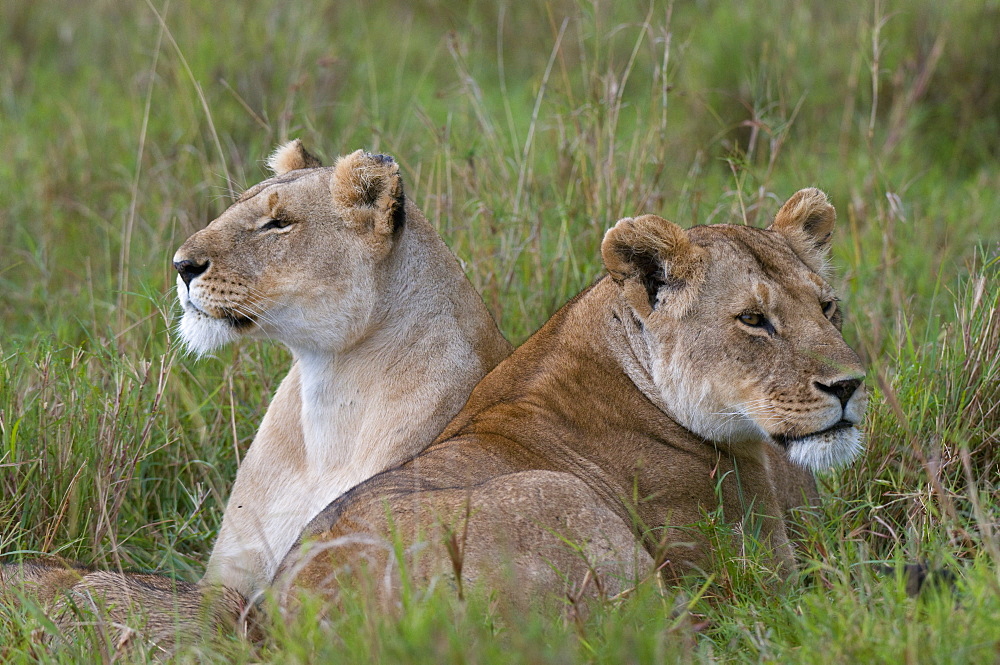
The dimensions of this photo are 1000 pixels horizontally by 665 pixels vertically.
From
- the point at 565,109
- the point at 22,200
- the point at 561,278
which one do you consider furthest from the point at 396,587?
the point at 22,200

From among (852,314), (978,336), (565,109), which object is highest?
(565,109)

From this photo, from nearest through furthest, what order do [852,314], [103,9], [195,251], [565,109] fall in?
[195,251] → [852,314] → [565,109] → [103,9]

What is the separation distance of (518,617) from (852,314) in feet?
10.4

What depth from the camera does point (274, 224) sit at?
14.1ft

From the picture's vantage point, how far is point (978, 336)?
4434mm

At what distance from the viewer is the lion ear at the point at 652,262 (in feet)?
12.9

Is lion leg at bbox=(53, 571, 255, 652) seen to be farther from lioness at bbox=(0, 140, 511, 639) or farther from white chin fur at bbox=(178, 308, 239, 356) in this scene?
white chin fur at bbox=(178, 308, 239, 356)

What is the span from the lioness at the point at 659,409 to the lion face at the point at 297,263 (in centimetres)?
55

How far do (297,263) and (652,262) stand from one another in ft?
3.84

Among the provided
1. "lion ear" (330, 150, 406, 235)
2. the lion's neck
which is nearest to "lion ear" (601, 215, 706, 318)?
the lion's neck

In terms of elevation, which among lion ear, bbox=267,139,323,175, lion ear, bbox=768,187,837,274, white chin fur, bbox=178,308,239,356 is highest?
lion ear, bbox=267,139,323,175

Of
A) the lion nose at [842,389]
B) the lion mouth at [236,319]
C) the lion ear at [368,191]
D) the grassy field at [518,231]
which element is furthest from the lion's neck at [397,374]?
the lion nose at [842,389]

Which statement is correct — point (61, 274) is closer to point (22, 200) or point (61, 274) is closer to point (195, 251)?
point (22, 200)

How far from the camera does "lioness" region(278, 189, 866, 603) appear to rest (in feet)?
11.5
